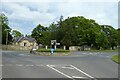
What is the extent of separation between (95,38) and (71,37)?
10.7 m

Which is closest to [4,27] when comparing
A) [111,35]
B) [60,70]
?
[111,35]

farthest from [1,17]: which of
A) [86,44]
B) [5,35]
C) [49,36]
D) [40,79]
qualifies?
[40,79]

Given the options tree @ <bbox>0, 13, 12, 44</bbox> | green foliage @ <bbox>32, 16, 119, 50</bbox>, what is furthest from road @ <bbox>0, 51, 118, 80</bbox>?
tree @ <bbox>0, 13, 12, 44</bbox>

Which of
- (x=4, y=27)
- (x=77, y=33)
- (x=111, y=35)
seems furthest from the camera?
(x=111, y=35)

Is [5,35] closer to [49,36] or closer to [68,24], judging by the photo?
[49,36]

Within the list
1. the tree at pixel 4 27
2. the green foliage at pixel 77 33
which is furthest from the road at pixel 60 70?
the tree at pixel 4 27

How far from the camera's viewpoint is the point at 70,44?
81.7 meters

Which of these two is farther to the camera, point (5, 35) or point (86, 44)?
point (5, 35)

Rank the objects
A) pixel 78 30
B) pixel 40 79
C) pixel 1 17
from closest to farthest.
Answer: pixel 40 79 → pixel 78 30 → pixel 1 17

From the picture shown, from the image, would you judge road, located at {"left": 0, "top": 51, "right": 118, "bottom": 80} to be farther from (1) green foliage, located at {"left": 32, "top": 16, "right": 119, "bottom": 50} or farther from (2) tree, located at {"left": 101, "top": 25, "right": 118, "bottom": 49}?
(2) tree, located at {"left": 101, "top": 25, "right": 118, "bottom": 49}

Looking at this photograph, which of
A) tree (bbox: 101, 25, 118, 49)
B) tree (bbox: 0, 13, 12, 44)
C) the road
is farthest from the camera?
tree (bbox: 101, 25, 118, 49)

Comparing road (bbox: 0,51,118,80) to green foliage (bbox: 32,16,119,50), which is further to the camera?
green foliage (bbox: 32,16,119,50)

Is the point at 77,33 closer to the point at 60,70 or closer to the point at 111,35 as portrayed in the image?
the point at 111,35

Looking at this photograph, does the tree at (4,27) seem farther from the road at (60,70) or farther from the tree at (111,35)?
the road at (60,70)
